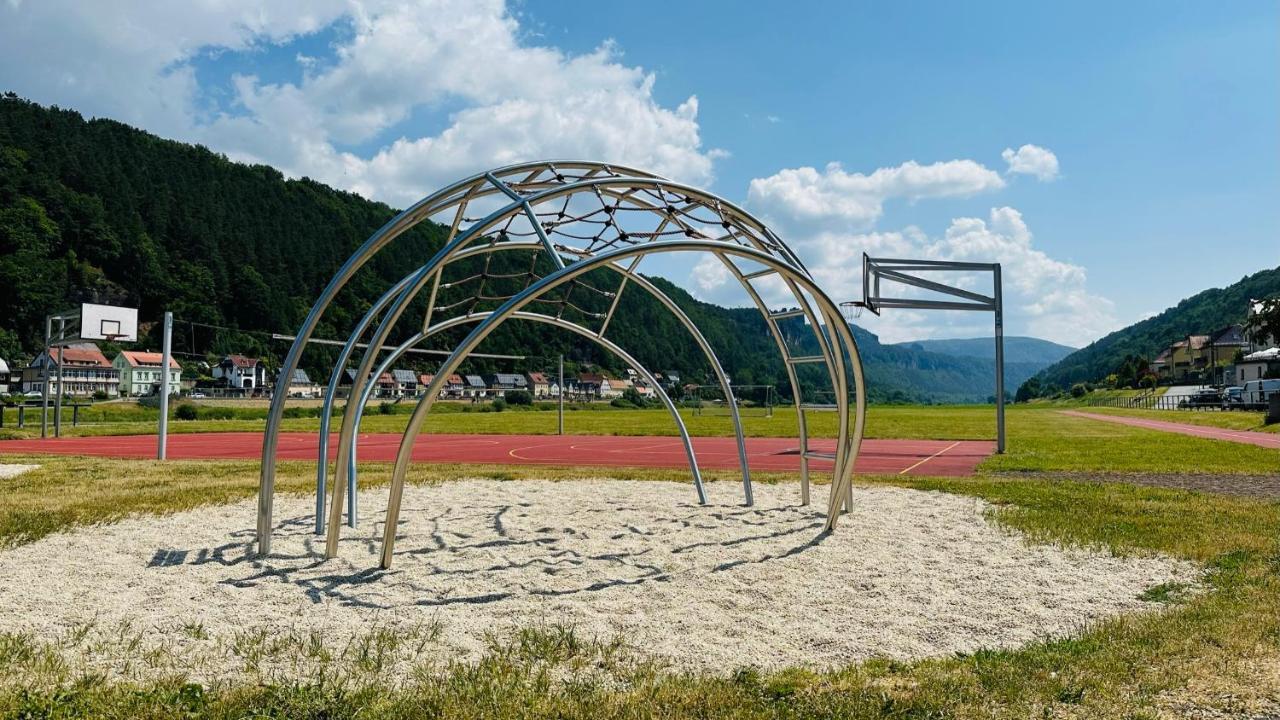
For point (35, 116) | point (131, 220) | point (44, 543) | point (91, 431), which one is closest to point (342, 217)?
point (131, 220)

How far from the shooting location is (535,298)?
575cm

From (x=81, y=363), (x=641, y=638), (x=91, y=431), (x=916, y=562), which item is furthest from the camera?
(x=81, y=363)

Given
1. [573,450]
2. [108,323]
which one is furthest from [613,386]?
[573,450]

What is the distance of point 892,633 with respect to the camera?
477cm

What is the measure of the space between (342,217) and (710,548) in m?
131

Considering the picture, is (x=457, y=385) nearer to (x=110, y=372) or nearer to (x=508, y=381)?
(x=508, y=381)

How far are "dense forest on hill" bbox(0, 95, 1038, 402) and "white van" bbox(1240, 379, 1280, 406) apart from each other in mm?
44780

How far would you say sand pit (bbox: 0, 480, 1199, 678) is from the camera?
471cm

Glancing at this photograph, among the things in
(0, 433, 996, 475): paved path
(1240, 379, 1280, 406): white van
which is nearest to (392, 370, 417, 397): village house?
(0, 433, 996, 475): paved path

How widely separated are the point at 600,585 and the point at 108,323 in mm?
27294

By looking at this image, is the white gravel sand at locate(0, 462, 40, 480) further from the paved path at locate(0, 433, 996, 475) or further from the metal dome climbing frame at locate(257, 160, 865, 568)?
the metal dome climbing frame at locate(257, 160, 865, 568)

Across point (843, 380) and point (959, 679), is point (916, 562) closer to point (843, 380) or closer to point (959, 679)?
point (843, 380)

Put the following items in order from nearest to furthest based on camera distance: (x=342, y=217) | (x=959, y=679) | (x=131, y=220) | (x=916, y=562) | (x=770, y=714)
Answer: (x=770, y=714)
(x=959, y=679)
(x=916, y=562)
(x=131, y=220)
(x=342, y=217)

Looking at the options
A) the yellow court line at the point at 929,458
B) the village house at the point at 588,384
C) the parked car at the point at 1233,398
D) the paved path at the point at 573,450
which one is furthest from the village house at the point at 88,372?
the parked car at the point at 1233,398
